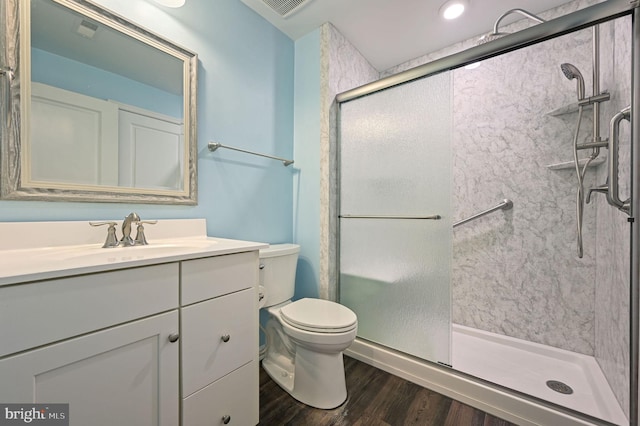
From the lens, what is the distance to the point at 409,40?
6.36ft

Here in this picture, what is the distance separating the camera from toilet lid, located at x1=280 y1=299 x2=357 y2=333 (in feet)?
3.95

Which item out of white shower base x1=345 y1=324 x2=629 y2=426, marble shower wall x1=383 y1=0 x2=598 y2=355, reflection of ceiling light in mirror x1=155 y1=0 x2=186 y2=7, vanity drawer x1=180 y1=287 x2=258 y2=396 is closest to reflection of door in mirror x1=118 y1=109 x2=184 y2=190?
reflection of ceiling light in mirror x1=155 y1=0 x2=186 y2=7

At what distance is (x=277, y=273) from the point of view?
1506 mm

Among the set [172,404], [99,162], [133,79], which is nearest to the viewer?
[172,404]

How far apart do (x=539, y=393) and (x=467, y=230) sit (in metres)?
1.08

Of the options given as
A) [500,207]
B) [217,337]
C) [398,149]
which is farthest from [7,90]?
[500,207]

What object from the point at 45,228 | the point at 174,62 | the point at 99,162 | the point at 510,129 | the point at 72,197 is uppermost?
the point at 174,62

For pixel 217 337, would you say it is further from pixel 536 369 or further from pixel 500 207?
pixel 500 207

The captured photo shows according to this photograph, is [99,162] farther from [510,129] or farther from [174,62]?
[510,129]

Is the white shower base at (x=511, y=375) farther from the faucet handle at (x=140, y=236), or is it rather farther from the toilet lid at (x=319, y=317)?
the faucet handle at (x=140, y=236)

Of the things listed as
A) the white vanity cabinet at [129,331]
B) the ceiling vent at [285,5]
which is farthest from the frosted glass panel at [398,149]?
the white vanity cabinet at [129,331]

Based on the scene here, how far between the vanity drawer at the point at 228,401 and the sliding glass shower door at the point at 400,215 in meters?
0.87

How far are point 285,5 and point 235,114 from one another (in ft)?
2.51

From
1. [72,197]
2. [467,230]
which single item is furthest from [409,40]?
[72,197]
